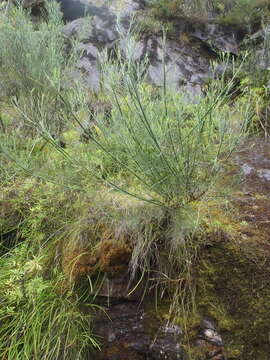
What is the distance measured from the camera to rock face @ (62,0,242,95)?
433cm

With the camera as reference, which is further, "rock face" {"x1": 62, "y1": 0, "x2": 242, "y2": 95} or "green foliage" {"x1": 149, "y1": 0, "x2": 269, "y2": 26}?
"green foliage" {"x1": 149, "y1": 0, "x2": 269, "y2": 26}

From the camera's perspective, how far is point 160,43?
14.9 ft

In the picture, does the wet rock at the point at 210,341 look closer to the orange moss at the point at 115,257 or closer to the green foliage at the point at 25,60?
the orange moss at the point at 115,257

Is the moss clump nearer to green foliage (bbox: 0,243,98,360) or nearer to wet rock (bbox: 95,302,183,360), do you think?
wet rock (bbox: 95,302,183,360)

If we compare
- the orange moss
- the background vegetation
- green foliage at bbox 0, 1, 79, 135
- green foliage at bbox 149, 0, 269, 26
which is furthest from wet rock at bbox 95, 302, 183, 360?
green foliage at bbox 149, 0, 269, 26

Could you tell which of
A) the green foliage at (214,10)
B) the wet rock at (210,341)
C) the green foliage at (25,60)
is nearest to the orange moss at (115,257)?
the wet rock at (210,341)

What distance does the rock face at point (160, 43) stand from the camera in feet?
14.2

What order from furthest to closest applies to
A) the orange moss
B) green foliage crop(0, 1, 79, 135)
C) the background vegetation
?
green foliage crop(0, 1, 79, 135), the orange moss, the background vegetation

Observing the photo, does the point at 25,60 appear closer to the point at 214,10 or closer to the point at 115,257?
the point at 115,257

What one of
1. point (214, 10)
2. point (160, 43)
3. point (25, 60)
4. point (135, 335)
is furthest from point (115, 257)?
point (214, 10)

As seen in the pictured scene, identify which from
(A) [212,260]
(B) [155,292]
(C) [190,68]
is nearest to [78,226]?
(B) [155,292]

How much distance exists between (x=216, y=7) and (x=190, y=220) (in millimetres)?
4607

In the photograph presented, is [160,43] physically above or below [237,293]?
above

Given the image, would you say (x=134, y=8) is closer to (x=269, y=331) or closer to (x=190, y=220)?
(x=190, y=220)
